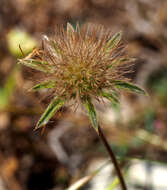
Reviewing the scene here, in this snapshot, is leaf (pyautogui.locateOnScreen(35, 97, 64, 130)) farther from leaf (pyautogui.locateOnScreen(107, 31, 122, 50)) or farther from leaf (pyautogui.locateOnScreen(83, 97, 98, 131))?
leaf (pyautogui.locateOnScreen(107, 31, 122, 50))

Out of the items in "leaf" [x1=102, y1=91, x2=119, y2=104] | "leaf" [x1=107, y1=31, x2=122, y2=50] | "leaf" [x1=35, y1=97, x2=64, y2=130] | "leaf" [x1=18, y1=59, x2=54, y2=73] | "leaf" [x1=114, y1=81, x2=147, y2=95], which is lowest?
"leaf" [x1=35, y1=97, x2=64, y2=130]

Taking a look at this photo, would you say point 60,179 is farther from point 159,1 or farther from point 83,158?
point 159,1

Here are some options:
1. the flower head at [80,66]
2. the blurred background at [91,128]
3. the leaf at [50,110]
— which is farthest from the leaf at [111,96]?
the blurred background at [91,128]

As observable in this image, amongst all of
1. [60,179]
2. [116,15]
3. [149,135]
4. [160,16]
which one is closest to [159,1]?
[160,16]

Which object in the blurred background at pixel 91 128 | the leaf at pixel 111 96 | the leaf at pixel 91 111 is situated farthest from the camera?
the blurred background at pixel 91 128

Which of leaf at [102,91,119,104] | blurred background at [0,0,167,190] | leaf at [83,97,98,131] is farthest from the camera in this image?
blurred background at [0,0,167,190]

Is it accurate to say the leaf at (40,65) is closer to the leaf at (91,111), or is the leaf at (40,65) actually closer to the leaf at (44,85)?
the leaf at (44,85)

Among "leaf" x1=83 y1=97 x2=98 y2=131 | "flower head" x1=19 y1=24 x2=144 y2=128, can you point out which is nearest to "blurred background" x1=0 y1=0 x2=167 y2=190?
"flower head" x1=19 y1=24 x2=144 y2=128
